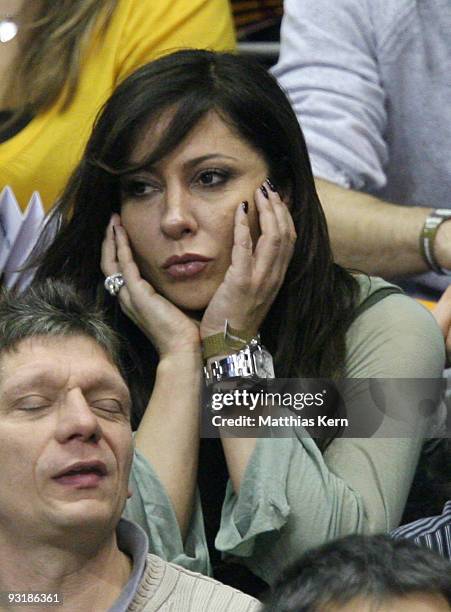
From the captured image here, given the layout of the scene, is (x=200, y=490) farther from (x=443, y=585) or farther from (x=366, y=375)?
(x=443, y=585)

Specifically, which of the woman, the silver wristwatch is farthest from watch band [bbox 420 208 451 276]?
the silver wristwatch

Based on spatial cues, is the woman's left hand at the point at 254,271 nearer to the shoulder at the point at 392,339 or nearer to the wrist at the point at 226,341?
the wrist at the point at 226,341

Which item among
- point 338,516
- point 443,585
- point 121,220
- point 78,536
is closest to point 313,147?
point 121,220

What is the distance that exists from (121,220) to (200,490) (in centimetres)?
49

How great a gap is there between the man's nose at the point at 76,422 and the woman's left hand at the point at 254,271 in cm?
47

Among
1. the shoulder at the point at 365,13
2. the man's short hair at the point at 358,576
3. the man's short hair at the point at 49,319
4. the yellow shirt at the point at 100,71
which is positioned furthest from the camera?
the shoulder at the point at 365,13

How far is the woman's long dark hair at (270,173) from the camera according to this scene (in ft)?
7.93

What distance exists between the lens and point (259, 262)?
7.91 ft

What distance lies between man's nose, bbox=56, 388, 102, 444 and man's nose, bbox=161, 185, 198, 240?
496 millimetres

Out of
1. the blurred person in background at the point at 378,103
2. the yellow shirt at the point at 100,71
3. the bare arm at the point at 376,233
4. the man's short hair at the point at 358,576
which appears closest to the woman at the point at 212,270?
the yellow shirt at the point at 100,71

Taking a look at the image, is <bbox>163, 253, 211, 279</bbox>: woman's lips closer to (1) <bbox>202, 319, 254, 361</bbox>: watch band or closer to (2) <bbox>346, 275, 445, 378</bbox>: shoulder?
(1) <bbox>202, 319, 254, 361</bbox>: watch band

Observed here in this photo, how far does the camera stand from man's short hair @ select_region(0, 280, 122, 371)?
2033 millimetres

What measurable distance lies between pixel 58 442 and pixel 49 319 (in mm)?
206

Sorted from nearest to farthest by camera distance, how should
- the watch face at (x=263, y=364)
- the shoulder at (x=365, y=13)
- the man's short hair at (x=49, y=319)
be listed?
the man's short hair at (x=49, y=319)
the watch face at (x=263, y=364)
the shoulder at (x=365, y=13)
